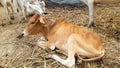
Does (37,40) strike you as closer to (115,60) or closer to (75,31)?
(75,31)

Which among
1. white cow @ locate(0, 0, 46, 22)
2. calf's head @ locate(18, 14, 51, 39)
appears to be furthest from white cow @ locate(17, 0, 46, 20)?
calf's head @ locate(18, 14, 51, 39)

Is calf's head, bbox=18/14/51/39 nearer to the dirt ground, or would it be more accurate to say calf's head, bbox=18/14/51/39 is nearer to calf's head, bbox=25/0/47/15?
the dirt ground

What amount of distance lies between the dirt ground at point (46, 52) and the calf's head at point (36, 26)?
1.01 feet

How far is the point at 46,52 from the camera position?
5.07 metres

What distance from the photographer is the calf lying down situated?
4.57 meters

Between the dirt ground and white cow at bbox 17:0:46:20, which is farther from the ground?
white cow at bbox 17:0:46:20

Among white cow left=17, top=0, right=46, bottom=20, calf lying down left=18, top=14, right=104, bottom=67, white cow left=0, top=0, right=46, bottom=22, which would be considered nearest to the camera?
calf lying down left=18, top=14, right=104, bottom=67

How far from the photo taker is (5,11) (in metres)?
7.29

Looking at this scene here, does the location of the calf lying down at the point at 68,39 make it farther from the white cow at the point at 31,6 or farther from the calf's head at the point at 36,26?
the white cow at the point at 31,6

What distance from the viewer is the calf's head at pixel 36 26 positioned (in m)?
4.99

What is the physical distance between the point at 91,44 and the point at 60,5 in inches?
152

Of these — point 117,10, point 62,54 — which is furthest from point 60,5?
point 62,54

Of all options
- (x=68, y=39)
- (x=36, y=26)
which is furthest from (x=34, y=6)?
(x=68, y=39)

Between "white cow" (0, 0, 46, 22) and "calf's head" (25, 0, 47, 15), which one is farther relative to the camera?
"calf's head" (25, 0, 47, 15)
